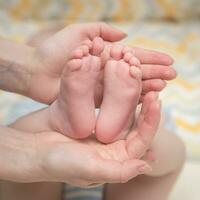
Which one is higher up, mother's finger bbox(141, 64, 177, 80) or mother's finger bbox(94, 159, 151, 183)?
mother's finger bbox(141, 64, 177, 80)

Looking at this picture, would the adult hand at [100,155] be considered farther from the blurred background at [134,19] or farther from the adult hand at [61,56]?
the blurred background at [134,19]

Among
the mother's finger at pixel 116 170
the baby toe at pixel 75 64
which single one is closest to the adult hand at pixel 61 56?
the baby toe at pixel 75 64

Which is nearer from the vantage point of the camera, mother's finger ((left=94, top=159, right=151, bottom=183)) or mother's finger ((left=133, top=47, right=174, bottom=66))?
mother's finger ((left=94, top=159, right=151, bottom=183))

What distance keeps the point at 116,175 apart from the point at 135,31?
37.1 inches

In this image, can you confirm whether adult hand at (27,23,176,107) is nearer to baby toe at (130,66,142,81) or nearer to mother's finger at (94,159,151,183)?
baby toe at (130,66,142,81)

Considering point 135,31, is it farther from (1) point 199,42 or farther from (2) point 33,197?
(2) point 33,197

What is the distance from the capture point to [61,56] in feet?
3.18

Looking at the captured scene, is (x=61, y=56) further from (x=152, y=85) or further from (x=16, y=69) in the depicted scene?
(x=152, y=85)

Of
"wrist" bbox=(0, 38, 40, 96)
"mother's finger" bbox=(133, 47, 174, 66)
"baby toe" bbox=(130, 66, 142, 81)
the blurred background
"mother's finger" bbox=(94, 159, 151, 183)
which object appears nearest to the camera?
"mother's finger" bbox=(94, 159, 151, 183)

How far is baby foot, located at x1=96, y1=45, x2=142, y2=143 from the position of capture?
0.79 m

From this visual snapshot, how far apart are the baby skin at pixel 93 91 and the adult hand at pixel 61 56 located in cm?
8

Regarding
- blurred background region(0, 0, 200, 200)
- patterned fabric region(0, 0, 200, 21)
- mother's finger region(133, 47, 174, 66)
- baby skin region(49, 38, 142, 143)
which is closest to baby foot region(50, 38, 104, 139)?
baby skin region(49, 38, 142, 143)

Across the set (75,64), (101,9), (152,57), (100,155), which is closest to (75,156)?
(100,155)

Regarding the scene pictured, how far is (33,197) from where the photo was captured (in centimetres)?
88
